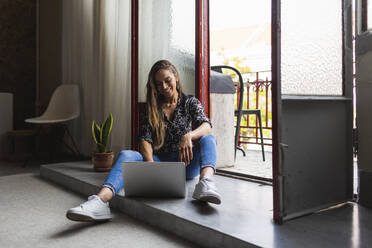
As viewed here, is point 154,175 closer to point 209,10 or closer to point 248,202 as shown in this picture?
point 248,202

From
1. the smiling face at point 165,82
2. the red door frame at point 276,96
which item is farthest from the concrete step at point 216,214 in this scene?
the smiling face at point 165,82

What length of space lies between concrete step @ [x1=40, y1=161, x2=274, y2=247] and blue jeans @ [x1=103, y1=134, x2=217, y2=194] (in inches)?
4.9

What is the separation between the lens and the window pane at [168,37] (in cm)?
248

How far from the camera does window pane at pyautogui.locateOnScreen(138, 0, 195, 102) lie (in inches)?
97.7

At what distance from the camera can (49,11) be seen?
4.37 metres

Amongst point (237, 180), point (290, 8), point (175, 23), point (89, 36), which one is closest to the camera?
point (290, 8)

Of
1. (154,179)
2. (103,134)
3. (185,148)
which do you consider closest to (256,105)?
(103,134)

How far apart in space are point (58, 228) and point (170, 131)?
31.9 inches

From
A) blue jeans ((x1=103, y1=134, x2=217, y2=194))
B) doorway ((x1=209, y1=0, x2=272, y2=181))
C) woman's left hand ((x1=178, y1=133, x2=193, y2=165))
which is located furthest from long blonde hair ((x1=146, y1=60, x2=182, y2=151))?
doorway ((x1=209, y1=0, x2=272, y2=181))

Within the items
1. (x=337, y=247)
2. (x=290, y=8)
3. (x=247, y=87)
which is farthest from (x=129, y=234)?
(x=247, y=87)

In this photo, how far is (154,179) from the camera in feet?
5.58

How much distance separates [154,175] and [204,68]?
1.05 m

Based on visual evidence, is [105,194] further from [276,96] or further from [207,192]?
[276,96]

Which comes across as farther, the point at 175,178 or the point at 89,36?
the point at 89,36
